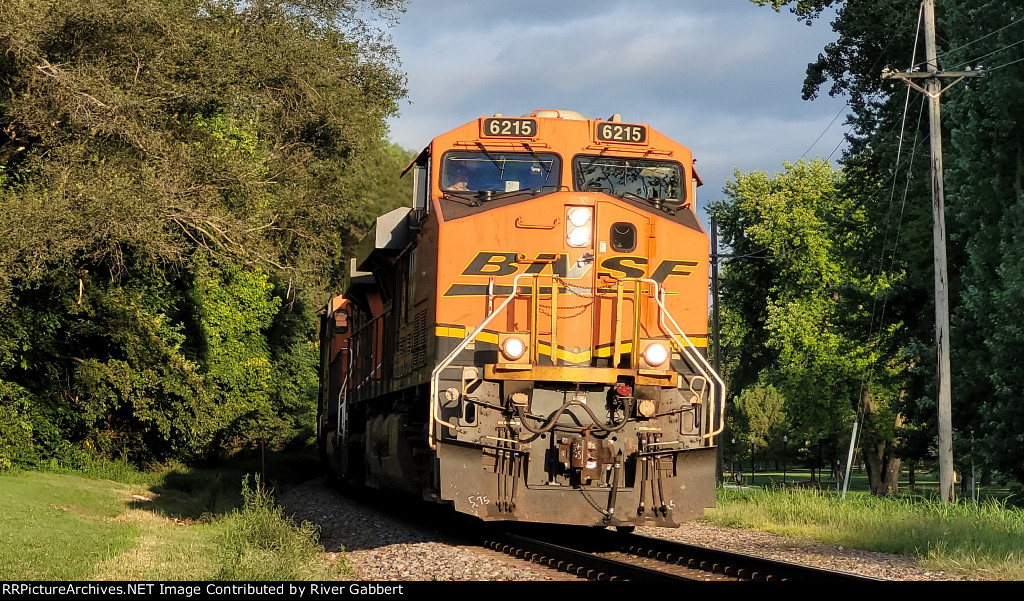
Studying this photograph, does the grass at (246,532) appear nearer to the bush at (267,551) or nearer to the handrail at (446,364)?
the bush at (267,551)

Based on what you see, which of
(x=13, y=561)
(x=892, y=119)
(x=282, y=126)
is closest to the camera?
(x=13, y=561)

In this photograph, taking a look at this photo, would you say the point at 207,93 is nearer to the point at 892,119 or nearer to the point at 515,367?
the point at 515,367

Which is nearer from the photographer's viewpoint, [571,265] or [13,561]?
[13,561]

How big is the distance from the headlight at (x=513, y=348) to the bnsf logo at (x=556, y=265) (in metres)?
0.98

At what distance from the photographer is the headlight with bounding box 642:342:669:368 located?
1124 centimetres

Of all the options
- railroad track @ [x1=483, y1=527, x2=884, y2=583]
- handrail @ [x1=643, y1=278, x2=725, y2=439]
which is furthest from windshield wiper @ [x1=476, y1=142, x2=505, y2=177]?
railroad track @ [x1=483, y1=527, x2=884, y2=583]

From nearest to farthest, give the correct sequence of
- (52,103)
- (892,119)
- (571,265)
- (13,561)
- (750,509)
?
1. (13,561)
2. (571,265)
3. (750,509)
4. (52,103)
5. (892,119)

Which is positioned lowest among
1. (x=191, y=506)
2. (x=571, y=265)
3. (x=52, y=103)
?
(x=191, y=506)

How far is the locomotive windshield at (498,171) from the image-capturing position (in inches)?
488

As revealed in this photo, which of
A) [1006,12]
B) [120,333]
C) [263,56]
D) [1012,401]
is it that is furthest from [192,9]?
[1012,401]

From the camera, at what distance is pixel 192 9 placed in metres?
24.2

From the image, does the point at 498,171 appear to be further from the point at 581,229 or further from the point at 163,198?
the point at 163,198

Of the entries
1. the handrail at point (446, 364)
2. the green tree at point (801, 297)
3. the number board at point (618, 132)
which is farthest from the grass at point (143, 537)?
the green tree at point (801, 297)

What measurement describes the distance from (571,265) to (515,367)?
4.90 ft
